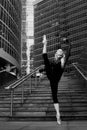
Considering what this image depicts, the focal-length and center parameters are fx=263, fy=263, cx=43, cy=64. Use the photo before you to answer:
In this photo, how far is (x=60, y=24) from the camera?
11169 cm

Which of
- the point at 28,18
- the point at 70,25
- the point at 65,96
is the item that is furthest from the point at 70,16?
the point at 65,96

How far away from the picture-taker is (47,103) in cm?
873

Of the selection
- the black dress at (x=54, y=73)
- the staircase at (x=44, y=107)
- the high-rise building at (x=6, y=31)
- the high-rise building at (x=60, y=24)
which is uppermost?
the high-rise building at (x=60, y=24)

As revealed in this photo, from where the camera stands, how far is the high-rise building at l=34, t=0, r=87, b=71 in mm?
99938

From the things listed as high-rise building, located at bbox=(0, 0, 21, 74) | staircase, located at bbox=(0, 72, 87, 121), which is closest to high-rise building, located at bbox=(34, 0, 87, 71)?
high-rise building, located at bbox=(0, 0, 21, 74)

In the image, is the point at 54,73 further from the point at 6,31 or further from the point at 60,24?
the point at 60,24

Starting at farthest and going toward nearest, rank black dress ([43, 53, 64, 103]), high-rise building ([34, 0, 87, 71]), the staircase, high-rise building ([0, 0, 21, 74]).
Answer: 1. high-rise building ([34, 0, 87, 71])
2. high-rise building ([0, 0, 21, 74])
3. the staircase
4. black dress ([43, 53, 64, 103])

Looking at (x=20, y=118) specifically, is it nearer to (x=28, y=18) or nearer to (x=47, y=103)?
(x=47, y=103)

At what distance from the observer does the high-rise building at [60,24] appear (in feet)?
328

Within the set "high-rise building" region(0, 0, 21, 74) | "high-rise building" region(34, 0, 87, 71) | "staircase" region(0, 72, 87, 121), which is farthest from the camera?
"high-rise building" region(34, 0, 87, 71)

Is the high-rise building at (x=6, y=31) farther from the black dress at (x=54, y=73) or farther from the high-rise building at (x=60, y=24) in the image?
the high-rise building at (x=60, y=24)

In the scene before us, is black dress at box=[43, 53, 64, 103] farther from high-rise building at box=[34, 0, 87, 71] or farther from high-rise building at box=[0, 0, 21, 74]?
high-rise building at box=[34, 0, 87, 71]

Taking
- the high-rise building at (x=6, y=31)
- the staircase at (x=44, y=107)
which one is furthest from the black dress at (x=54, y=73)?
the high-rise building at (x=6, y=31)

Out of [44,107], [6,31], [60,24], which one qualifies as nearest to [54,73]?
[44,107]
